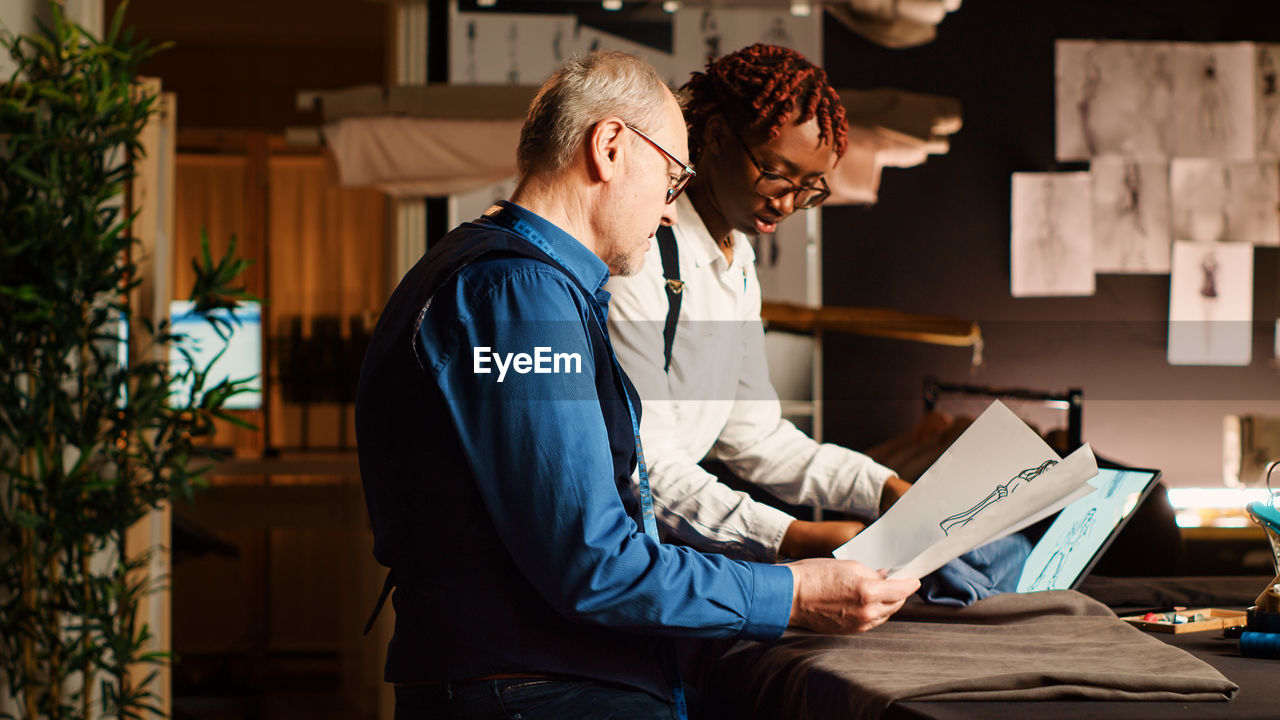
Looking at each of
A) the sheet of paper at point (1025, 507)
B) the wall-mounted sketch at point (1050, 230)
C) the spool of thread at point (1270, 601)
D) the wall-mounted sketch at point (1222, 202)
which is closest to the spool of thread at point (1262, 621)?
the spool of thread at point (1270, 601)

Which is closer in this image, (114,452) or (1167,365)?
(114,452)

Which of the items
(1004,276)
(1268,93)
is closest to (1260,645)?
(1004,276)

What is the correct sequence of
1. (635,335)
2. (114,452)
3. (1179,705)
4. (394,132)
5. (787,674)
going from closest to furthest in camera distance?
(1179,705) → (787,674) → (635,335) → (114,452) → (394,132)

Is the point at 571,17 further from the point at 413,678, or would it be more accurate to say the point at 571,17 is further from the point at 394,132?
the point at 413,678

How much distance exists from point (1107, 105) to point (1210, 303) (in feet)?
2.71

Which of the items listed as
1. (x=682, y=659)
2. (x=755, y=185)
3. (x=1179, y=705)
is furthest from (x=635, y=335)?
(x=1179, y=705)

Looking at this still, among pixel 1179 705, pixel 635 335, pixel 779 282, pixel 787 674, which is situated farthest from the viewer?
pixel 779 282

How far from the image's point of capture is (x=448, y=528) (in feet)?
3.24

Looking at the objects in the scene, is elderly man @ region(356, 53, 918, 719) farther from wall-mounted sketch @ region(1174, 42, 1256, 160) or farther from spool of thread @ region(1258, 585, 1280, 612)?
wall-mounted sketch @ region(1174, 42, 1256, 160)

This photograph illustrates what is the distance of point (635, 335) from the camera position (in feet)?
4.54

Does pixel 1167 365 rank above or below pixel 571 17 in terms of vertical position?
below

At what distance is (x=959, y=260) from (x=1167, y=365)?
2.89ft

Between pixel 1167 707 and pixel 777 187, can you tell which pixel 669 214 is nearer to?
pixel 777 187

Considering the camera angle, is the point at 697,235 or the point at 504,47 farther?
the point at 504,47
